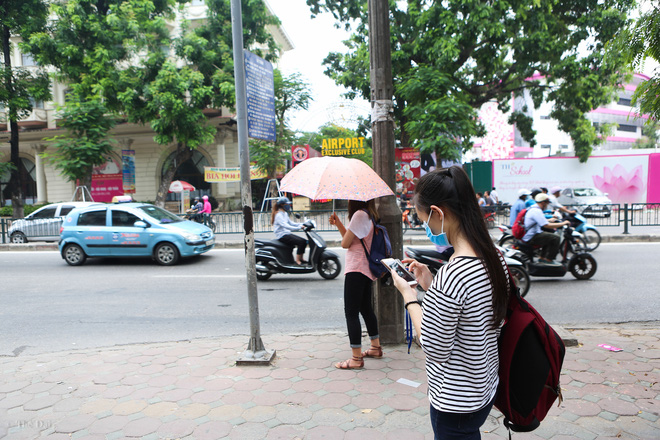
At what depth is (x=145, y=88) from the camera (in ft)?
66.9

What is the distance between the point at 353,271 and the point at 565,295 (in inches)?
179

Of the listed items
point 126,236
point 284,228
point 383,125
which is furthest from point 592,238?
point 126,236

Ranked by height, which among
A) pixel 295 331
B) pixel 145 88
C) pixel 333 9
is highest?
pixel 333 9

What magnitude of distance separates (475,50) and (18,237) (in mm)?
16550

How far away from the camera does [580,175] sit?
25781 millimetres

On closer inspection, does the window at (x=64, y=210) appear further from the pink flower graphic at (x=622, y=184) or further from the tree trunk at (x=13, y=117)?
the pink flower graphic at (x=622, y=184)

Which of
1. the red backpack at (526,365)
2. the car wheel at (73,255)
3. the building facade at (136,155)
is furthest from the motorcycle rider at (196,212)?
the red backpack at (526,365)

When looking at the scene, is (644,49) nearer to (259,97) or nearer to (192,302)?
(259,97)

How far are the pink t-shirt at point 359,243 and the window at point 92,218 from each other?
8468 mm

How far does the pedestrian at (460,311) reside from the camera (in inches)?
60.9

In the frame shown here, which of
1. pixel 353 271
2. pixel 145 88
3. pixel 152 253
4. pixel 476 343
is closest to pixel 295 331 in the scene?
pixel 353 271

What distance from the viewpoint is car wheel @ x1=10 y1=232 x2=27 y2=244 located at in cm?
1441

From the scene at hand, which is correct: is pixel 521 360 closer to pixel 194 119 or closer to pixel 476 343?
pixel 476 343

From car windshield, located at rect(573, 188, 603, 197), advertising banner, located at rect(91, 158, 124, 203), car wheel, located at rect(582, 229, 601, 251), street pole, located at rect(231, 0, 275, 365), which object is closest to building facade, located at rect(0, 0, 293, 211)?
advertising banner, located at rect(91, 158, 124, 203)
